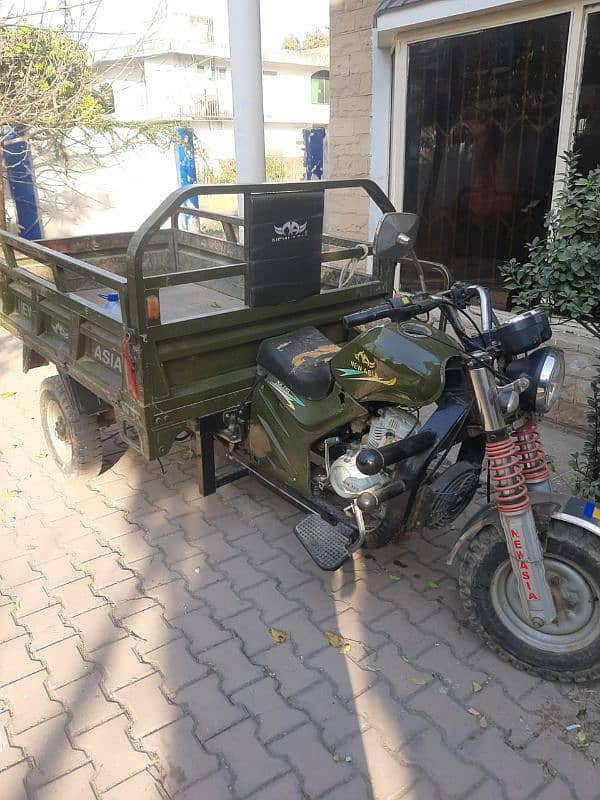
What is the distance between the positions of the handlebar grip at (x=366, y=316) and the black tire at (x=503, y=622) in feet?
3.24

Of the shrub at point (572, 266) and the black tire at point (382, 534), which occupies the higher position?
the shrub at point (572, 266)

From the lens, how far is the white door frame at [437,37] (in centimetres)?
435

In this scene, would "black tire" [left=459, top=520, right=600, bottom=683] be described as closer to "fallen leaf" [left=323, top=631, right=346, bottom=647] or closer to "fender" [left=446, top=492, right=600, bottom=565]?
"fender" [left=446, top=492, right=600, bottom=565]

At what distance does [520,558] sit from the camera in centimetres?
243

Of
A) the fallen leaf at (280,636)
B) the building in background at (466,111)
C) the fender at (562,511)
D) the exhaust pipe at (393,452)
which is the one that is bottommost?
the fallen leaf at (280,636)

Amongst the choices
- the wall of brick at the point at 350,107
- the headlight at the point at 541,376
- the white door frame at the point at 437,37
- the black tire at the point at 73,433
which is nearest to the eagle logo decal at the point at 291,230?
the headlight at the point at 541,376

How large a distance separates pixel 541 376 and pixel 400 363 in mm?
539

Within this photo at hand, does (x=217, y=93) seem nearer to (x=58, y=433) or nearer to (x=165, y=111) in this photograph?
(x=165, y=111)

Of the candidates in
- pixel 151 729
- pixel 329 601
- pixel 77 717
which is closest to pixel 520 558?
pixel 329 601

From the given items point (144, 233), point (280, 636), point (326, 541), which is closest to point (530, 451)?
point (326, 541)

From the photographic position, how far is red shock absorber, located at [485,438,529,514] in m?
2.38

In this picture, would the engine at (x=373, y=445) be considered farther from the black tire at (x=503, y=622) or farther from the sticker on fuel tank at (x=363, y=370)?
the black tire at (x=503, y=622)

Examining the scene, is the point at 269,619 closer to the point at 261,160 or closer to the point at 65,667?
the point at 65,667

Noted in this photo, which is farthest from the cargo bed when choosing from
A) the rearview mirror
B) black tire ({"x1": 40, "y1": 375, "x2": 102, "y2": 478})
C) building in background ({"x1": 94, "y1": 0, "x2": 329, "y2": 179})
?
building in background ({"x1": 94, "y1": 0, "x2": 329, "y2": 179})
